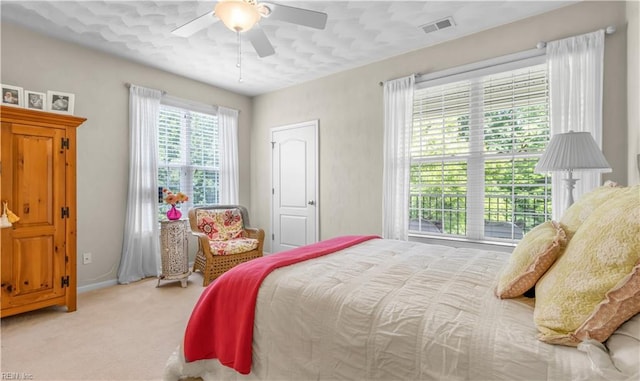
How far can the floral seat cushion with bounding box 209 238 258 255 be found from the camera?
3.60 meters

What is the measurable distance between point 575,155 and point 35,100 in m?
4.35

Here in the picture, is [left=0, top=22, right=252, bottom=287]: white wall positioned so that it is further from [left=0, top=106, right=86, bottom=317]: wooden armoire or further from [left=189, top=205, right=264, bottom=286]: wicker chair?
[left=189, top=205, right=264, bottom=286]: wicker chair

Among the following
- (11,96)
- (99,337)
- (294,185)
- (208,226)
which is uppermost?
(11,96)

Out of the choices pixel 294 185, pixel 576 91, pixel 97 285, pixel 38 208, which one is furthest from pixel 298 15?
pixel 97 285

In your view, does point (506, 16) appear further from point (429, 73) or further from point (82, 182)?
point (82, 182)

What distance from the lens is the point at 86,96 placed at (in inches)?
135

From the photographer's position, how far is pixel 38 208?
265 cm

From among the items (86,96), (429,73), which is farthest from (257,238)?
(429,73)

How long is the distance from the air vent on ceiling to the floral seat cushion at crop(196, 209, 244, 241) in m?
3.16

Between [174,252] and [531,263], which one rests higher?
[531,263]

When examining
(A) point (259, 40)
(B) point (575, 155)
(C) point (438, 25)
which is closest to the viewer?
(B) point (575, 155)

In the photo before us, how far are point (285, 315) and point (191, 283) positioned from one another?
2727 mm

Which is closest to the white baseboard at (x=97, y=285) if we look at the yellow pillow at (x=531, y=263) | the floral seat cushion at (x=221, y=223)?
the floral seat cushion at (x=221, y=223)

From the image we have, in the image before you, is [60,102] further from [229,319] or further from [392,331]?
[392,331]
